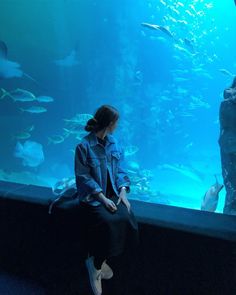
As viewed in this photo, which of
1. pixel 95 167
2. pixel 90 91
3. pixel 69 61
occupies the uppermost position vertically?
pixel 69 61

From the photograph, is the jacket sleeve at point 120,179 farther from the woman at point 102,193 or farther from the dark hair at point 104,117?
the dark hair at point 104,117

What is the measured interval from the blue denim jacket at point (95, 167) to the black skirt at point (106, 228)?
0.26 feet

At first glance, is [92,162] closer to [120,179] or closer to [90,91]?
[120,179]

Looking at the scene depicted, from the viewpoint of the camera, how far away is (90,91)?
2050 centimetres

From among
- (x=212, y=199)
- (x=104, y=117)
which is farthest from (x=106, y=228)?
(x=212, y=199)

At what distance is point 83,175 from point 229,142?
3.26 meters

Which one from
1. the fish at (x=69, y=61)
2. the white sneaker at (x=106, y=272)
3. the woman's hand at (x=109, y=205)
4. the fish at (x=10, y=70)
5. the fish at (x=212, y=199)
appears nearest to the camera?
the woman's hand at (x=109, y=205)

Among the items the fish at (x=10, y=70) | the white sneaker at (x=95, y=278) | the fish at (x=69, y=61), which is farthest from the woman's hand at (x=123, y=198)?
the fish at (x=69, y=61)

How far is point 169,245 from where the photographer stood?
2318 millimetres

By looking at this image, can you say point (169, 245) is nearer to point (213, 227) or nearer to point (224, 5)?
point (213, 227)

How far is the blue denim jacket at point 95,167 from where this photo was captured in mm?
2093

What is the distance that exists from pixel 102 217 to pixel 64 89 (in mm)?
18006

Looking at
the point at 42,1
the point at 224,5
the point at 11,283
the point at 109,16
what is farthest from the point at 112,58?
the point at 224,5

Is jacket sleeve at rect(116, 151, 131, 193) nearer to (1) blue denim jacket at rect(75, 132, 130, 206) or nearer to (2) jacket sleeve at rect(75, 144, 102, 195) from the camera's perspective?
(1) blue denim jacket at rect(75, 132, 130, 206)
